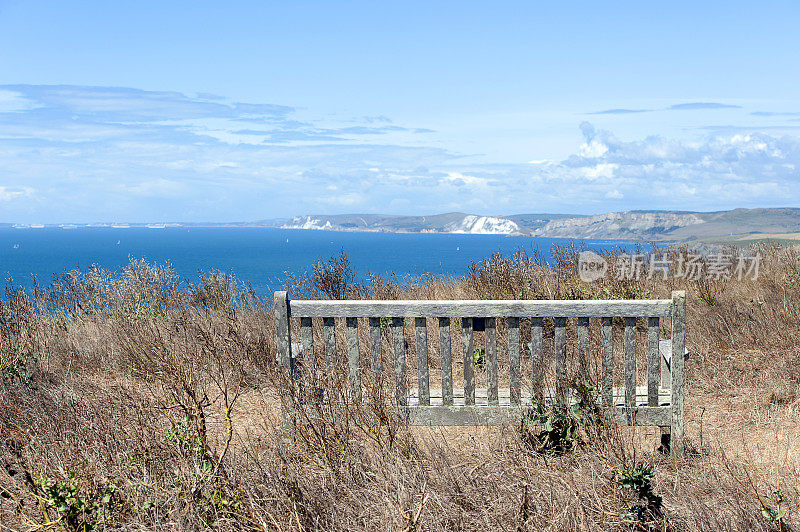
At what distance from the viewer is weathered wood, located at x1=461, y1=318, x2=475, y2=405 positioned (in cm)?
378

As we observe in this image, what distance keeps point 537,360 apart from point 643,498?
108cm

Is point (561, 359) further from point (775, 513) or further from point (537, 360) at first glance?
point (775, 513)

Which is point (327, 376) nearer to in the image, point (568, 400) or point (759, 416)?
point (568, 400)

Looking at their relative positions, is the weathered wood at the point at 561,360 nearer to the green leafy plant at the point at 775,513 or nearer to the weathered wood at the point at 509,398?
the weathered wood at the point at 509,398

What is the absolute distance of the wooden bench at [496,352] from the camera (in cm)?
372

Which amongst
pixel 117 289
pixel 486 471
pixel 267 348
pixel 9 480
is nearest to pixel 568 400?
pixel 486 471

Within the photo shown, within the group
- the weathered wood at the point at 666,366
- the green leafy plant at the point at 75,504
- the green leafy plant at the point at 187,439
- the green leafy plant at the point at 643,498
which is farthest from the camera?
the weathered wood at the point at 666,366

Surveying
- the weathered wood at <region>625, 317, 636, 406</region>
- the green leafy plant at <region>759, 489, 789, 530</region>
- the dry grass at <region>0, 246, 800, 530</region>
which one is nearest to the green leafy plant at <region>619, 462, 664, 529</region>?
the dry grass at <region>0, 246, 800, 530</region>

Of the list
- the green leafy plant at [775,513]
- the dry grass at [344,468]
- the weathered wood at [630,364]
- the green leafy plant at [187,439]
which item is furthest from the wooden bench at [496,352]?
the green leafy plant at [775,513]

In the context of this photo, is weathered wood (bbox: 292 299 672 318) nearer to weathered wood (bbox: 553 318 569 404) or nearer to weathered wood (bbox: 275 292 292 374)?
weathered wood (bbox: 553 318 569 404)

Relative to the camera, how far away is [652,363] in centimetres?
384

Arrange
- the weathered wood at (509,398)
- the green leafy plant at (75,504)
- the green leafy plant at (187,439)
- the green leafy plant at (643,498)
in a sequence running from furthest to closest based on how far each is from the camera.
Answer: the weathered wood at (509,398) → the green leafy plant at (187,439) → the green leafy plant at (75,504) → the green leafy plant at (643,498)

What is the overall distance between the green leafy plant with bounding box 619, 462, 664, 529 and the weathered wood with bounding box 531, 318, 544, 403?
0.96 metres

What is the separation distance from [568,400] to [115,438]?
2.50m
